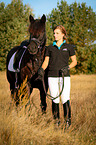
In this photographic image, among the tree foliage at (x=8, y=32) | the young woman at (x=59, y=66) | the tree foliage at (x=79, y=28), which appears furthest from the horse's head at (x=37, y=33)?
the tree foliage at (x=79, y=28)

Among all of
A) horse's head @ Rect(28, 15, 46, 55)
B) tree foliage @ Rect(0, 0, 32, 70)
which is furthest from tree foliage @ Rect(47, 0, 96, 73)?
horse's head @ Rect(28, 15, 46, 55)

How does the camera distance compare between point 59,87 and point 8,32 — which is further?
point 8,32

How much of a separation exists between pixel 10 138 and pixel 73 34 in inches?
887

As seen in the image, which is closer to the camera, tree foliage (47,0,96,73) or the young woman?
the young woman

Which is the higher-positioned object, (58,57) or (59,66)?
(58,57)

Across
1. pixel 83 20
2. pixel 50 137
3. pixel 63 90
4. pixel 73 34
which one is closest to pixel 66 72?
pixel 63 90

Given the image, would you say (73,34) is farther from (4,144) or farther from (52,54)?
(4,144)

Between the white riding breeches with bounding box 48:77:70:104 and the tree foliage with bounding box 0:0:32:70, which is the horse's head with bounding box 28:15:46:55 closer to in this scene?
the white riding breeches with bounding box 48:77:70:104

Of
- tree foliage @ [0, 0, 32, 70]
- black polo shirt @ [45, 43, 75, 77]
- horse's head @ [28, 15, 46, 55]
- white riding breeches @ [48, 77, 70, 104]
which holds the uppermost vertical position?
tree foliage @ [0, 0, 32, 70]

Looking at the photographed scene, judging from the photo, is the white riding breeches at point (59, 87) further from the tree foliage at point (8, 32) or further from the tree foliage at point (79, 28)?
the tree foliage at point (79, 28)

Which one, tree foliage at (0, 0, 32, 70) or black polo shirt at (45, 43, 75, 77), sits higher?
tree foliage at (0, 0, 32, 70)

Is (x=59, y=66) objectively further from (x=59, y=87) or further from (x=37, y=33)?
(x=37, y=33)

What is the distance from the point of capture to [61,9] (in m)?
26.6

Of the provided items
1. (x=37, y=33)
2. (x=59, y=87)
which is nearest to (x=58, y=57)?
(x=59, y=87)
